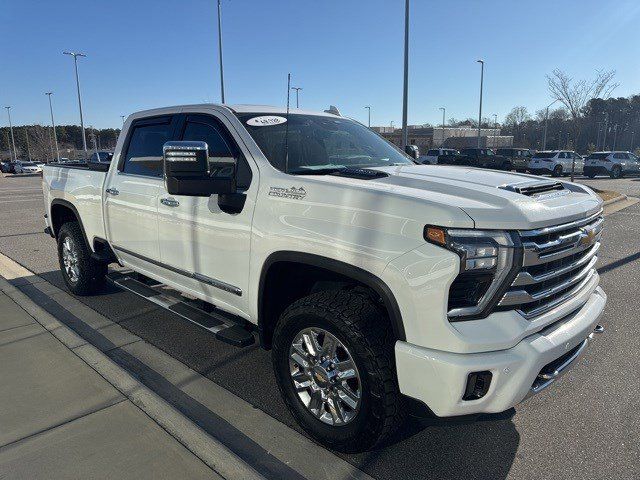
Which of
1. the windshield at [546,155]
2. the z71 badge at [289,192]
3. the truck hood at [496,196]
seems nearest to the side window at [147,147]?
the z71 badge at [289,192]

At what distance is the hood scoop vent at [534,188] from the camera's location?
271 cm

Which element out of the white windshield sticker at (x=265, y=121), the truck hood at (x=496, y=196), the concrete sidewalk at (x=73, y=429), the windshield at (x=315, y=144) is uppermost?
the white windshield sticker at (x=265, y=121)

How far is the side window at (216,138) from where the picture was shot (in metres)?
3.28

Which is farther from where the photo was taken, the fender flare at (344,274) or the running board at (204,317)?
the running board at (204,317)

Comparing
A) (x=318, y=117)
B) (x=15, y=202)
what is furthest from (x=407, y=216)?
(x=15, y=202)

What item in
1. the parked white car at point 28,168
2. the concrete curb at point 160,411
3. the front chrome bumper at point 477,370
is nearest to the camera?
the front chrome bumper at point 477,370

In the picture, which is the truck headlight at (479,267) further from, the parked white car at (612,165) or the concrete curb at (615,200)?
the parked white car at (612,165)

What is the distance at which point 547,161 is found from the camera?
30.9 meters

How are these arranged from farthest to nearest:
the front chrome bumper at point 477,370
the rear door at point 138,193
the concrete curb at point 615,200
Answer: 1. the concrete curb at point 615,200
2. the rear door at point 138,193
3. the front chrome bumper at point 477,370

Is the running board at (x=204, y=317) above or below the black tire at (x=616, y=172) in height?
above

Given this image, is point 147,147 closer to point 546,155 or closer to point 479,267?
point 479,267

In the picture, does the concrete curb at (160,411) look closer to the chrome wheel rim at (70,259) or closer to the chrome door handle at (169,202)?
the chrome wheel rim at (70,259)

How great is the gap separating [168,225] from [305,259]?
159 centimetres

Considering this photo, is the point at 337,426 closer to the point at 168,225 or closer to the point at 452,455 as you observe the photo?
the point at 452,455
